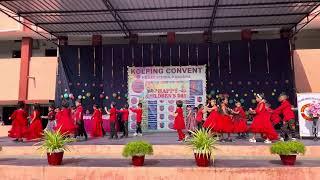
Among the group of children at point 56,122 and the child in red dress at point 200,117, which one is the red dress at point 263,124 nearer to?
the child in red dress at point 200,117

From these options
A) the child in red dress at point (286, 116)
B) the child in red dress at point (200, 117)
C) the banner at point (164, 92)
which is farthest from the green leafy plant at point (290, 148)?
the banner at point (164, 92)

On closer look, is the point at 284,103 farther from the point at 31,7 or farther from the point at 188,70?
the point at 31,7

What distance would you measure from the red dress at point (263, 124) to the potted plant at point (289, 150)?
3.30m

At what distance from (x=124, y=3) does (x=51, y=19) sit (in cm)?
412

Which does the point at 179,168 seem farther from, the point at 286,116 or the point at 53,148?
the point at 286,116

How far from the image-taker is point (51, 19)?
663 inches

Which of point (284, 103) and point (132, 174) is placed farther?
point (284, 103)

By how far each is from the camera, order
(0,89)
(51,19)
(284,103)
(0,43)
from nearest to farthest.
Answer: (284,103)
(51,19)
(0,89)
(0,43)

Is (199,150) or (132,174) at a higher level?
(199,150)

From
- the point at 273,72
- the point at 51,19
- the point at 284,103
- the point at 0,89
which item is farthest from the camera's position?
the point at 0,89

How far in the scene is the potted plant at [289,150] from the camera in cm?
824

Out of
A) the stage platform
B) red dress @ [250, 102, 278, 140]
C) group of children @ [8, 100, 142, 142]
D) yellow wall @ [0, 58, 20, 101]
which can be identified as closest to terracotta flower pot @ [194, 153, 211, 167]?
the stage platform

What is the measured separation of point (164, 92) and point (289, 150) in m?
10.9

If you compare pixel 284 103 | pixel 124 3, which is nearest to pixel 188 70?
pixel 124 3
